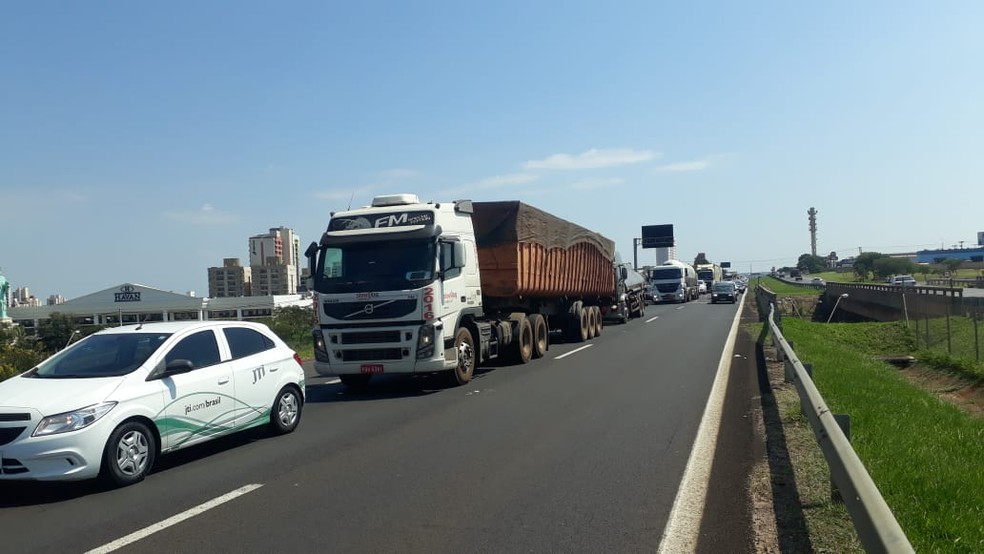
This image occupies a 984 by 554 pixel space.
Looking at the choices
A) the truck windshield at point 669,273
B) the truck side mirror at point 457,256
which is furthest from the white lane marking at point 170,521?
the truck windshield at point 669,273

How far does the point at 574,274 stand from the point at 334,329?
11951 mm

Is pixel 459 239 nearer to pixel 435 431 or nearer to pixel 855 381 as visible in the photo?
pixel 435 431

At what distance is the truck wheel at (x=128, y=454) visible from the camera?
7.55m

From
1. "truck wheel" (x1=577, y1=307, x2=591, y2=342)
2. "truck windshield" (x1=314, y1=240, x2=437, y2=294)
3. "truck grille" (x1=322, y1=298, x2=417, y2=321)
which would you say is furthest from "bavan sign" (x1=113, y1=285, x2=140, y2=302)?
"truck grille" (x1=322, y1=298, x2=417, y2=321)

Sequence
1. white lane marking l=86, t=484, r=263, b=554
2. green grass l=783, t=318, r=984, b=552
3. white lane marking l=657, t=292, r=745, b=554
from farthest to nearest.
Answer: white lane marking l=86, t=484, r=263, b=554, white lane marking l=657, t=292, r=745, b=554, green grass l=783, t=318, r=984, b=552

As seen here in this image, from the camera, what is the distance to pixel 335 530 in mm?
6043

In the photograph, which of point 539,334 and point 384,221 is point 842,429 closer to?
point 384,221

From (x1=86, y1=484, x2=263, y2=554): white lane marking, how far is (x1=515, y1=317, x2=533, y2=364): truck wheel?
441 inches

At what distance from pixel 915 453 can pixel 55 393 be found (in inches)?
314

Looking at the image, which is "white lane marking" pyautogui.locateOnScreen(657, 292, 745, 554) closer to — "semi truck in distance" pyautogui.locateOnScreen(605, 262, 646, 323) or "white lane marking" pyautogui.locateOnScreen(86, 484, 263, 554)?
"white lane marking" pyautogui.locateOnScreen(86, 484, 263, 554)

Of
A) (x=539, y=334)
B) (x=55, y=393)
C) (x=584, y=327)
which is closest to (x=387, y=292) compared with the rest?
(x=55, y=393)

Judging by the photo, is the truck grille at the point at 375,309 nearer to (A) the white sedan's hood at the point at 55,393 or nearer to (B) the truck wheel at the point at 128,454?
(B) the truck wheel at the point at 128,454

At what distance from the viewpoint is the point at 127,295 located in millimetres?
38188

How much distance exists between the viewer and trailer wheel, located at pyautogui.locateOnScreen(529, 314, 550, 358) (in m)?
19.7
